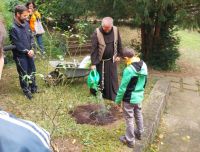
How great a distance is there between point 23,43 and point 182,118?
12.2 feet

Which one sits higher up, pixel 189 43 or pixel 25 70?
pixel 25 70

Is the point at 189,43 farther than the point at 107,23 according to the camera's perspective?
Yes

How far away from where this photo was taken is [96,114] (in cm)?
627

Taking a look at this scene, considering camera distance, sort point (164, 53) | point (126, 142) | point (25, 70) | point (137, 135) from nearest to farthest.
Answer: point (126, 142), point (137, 135), point (25, 70), point (164, 53)

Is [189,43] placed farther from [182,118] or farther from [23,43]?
[23,43]

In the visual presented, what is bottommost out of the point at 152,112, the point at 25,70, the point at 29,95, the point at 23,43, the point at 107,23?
the point at 152,112

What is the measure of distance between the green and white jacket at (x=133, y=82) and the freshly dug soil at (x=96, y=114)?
3.64 feet

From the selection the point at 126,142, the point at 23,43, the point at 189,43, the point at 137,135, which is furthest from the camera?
the point at 189,43

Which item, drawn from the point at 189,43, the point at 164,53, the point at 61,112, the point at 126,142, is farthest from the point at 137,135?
the point at 189,43

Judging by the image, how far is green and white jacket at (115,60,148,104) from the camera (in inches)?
196

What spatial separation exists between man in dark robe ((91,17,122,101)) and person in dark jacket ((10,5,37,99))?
1.24 m

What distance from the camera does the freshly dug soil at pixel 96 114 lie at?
601 cm

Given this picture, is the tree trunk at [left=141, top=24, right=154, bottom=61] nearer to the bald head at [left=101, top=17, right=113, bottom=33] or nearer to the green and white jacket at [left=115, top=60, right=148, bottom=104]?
the bald head at [left=101, top=17, right=113, bottom=33]

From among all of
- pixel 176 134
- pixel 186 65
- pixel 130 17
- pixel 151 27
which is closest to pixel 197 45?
pixel 186 65
